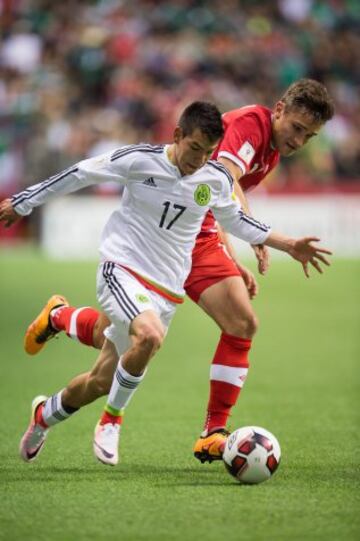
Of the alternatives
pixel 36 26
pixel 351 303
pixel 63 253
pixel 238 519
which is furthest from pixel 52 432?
pixel 36 26

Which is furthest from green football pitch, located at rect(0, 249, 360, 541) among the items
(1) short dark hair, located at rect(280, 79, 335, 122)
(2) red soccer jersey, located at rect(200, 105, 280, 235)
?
(1) short dark hair, located at rect(280, 79, 335, 122)

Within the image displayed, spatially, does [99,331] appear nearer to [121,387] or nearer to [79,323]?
[79,323]

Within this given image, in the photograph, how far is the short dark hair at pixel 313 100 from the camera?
21.7 ft

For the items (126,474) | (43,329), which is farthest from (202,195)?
(43,329)

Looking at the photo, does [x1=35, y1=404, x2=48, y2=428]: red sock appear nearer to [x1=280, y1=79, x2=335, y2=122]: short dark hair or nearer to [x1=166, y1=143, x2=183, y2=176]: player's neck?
[x1=166, y1=143, x2=183, y2=176]: player's neck

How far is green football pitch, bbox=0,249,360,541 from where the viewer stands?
16.0ft

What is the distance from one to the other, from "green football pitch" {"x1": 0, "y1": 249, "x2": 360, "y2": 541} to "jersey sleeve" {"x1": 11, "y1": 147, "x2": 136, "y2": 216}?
1428mm

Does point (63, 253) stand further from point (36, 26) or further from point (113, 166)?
point (113, 166)

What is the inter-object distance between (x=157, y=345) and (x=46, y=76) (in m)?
18.2

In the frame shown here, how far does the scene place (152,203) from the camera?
239 inches

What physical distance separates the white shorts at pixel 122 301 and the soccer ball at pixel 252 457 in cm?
76

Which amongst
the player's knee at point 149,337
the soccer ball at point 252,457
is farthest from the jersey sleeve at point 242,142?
the soccer ball at point 252,457

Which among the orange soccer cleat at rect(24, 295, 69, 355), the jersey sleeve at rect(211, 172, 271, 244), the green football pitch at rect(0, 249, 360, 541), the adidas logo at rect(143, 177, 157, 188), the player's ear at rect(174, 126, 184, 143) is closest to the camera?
the green football pitch at rect(0, 249, 360, 541)

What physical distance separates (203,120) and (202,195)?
46 centimetres
